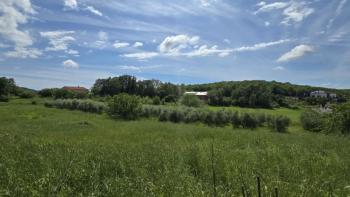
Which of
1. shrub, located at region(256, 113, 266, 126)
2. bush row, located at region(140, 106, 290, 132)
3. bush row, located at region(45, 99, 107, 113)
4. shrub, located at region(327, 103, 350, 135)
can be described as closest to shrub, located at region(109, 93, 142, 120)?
bush row, located at region(45, 99, 107, 113)

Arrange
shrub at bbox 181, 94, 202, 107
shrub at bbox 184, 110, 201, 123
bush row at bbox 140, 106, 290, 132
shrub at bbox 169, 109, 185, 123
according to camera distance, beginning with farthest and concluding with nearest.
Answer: shrub at bbox 181, 94, 202, 107
shrub at bbox 169, 109, 185, 123
shrub at bbox 184, 110, 201, 123
bush row at bbox 140, 106, 290, 132

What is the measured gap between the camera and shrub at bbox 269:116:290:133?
131 ft

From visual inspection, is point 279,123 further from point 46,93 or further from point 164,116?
point 46,93

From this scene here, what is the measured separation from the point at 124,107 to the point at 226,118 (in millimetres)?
16505

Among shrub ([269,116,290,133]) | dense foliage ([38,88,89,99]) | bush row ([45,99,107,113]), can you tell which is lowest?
shrub ([269,116,290,133])

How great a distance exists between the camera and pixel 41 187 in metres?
3.99

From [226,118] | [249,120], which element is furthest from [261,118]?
[226,118]

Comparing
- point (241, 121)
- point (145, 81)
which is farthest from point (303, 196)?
point (145, 81)

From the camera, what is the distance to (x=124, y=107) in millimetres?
45188

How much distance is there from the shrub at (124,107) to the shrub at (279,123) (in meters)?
21.4

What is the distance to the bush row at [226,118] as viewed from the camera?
40.7m

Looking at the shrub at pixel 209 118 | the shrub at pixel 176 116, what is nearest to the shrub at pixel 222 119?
the shrub at pixel 209 118

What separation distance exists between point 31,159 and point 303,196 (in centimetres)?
593

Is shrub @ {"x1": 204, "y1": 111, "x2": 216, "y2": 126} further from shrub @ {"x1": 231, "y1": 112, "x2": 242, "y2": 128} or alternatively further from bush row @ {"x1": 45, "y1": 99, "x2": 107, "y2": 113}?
bush row @ {"x1": 45, "y1": 99, "x2": 107, "y2": 113}
